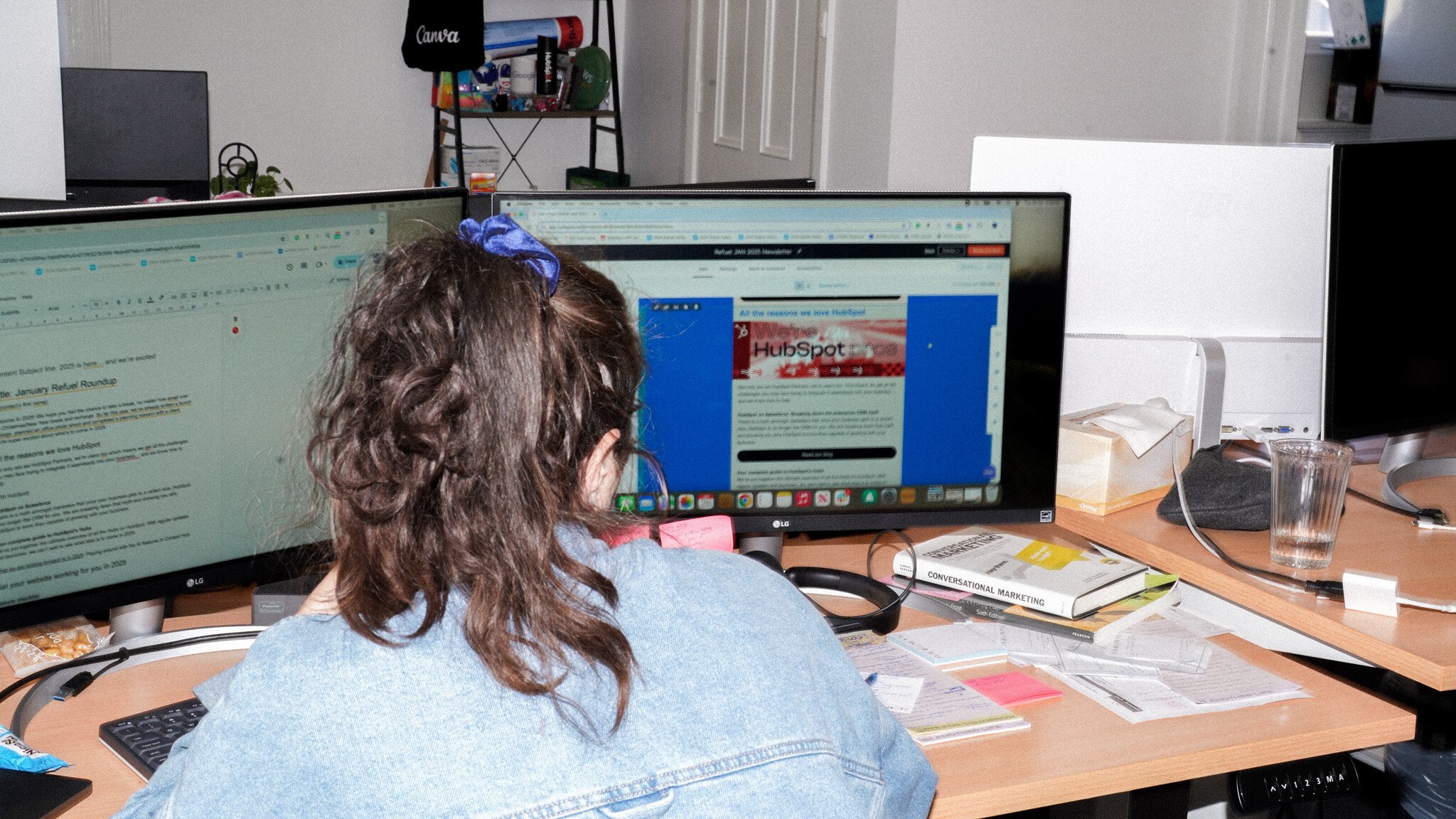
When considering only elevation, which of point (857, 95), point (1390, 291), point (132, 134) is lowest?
point (1390, 291)

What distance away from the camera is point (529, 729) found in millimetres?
658

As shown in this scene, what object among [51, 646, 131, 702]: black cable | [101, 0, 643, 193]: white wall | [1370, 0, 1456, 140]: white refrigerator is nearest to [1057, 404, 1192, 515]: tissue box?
[51, 646, 131, 702]: black cable

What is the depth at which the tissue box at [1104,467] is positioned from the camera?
1.49 meters

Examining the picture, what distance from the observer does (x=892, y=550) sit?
5.00 ft

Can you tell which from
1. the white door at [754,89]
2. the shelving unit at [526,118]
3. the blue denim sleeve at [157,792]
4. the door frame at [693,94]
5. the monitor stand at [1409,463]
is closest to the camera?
the blue denim sleeve at [157,792]

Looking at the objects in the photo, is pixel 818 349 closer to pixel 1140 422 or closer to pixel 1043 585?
pixel 1043 585

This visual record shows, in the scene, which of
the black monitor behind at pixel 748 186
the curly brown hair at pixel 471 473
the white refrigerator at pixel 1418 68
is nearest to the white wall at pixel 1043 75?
the white refrigerator at pixel 1418 68

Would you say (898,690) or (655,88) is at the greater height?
(655,88)

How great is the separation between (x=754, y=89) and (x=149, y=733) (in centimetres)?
305

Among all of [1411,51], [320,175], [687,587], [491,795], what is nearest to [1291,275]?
[687,587]

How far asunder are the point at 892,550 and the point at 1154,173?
0.60 m

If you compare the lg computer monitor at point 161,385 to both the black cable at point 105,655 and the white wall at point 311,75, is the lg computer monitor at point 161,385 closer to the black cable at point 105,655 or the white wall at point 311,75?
the black cable at point 105,655

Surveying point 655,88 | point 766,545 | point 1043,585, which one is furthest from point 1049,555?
point 655,88

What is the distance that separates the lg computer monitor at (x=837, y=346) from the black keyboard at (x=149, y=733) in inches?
18.5
